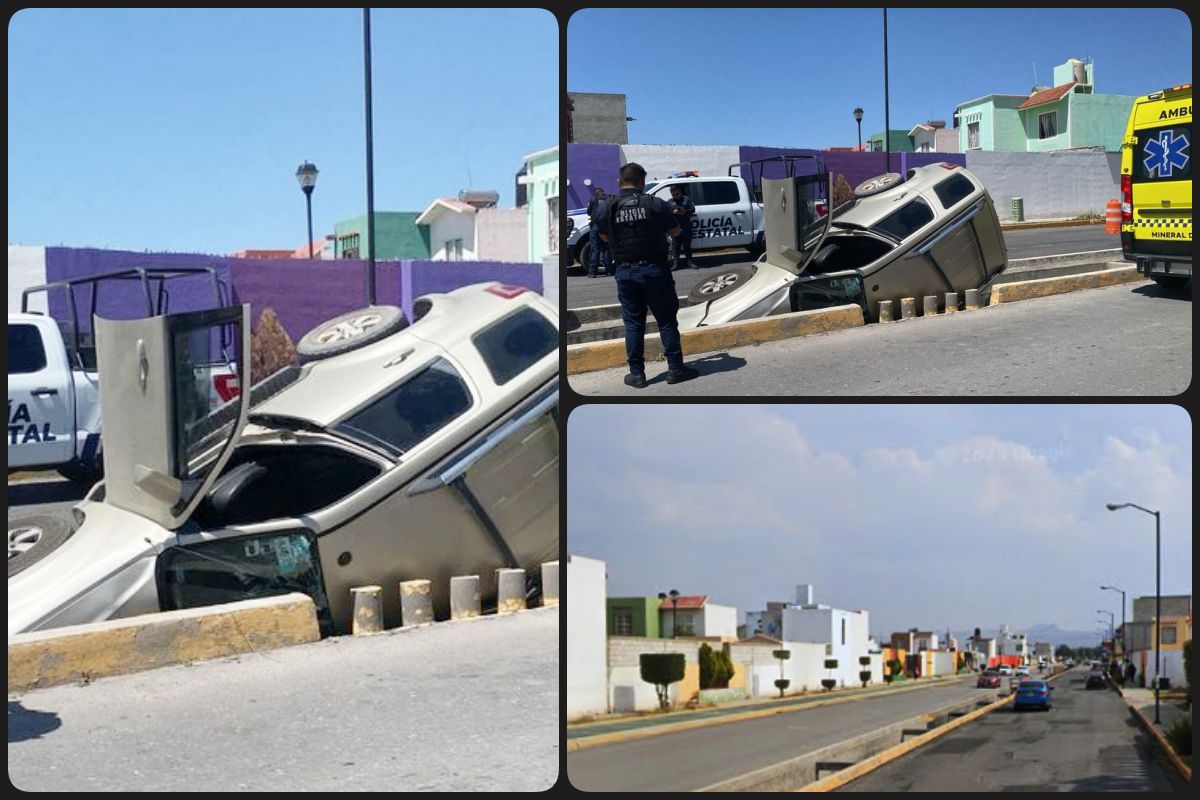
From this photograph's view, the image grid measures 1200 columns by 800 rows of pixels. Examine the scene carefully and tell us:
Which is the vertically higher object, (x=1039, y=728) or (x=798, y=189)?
(x=798, y=189)

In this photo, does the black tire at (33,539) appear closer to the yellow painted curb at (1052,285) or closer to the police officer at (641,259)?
the police officer at (641,259)

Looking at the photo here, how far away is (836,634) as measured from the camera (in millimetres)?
27453

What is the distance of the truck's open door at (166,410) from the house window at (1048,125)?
32268mm

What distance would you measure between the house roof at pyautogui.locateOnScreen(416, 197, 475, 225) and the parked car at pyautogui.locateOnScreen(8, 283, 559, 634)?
81.9 feet

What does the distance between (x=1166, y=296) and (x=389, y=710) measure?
7169 mm

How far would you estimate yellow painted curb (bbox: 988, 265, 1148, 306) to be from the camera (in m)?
9.88

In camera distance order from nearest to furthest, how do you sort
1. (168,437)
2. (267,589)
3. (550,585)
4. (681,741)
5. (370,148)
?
(681,741), (168,437), (267,589), (550,585), (370,148)

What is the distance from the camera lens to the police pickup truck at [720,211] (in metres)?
18.2

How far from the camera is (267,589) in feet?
23.5

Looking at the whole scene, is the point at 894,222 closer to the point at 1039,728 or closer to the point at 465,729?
the point at 1039,728

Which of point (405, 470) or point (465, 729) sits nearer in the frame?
point (465, 729)

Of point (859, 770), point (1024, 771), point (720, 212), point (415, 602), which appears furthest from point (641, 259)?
point (720, 212)

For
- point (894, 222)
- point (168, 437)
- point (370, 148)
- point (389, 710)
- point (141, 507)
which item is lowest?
point (389, 710)

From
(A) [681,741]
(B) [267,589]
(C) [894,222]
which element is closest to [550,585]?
(B) [267,589]
